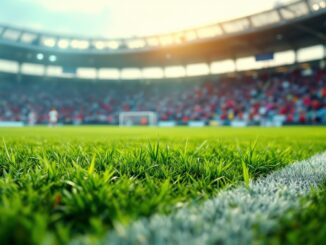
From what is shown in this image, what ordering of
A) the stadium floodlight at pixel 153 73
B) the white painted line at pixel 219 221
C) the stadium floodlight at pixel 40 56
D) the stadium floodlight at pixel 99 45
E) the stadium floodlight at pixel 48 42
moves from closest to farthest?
the white painted line at pixel 219 221 < the stadium floodlight at pixel 48 42 < the stadium floodlight at pixel 40 56 < the stadium floodlight at pixel 99 45 < the stadium floodlight at pixel 153 73

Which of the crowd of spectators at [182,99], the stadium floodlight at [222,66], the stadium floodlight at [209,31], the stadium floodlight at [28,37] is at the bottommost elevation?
the crowd of spectators at [182,99]

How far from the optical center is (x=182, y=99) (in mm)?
38531

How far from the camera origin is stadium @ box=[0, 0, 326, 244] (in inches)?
40.0

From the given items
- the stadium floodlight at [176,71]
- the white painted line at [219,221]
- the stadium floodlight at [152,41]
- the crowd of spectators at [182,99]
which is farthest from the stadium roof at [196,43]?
the white painted line at [219,221]

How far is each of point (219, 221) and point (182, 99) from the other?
37.7 m

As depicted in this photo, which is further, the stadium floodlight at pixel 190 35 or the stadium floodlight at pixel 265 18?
the stadium floodlight at pixel 190 35

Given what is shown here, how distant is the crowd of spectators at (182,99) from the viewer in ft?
98.5

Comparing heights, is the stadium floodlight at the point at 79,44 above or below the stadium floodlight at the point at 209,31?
above

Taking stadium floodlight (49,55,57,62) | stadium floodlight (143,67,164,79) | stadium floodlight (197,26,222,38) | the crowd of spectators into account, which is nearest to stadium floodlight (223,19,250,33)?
stadium floodlight (197,26,222,38)

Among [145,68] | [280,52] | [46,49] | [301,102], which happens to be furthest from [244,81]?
[46,49]

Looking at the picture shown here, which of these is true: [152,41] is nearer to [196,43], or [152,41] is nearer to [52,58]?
[196,43]

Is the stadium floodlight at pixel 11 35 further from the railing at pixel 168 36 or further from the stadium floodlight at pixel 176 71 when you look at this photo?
the stadium floodlight at pixel 176 71

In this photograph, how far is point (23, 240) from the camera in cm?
82

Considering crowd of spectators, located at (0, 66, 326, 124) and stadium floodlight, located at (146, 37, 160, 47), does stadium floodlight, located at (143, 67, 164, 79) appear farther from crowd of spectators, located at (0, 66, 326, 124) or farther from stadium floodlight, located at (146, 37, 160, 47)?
stadium floodlight, located at (146, 37, 160, 47)
